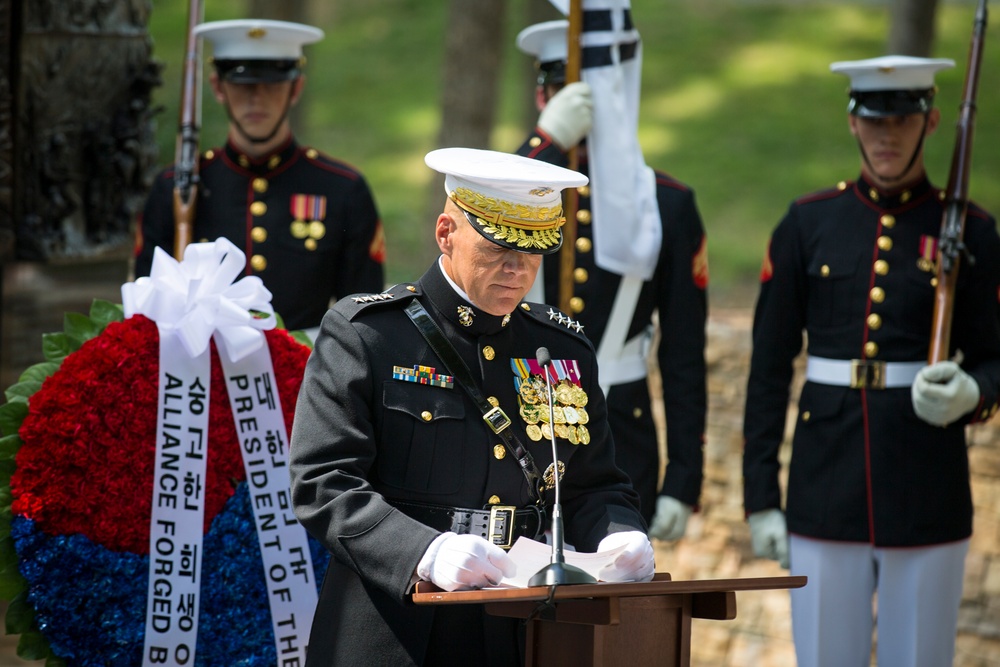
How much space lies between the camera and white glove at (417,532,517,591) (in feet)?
8.09

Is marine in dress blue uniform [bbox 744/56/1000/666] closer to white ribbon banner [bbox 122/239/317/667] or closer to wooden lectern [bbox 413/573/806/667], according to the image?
white ribbon banner [bbox 122/239/317/667]

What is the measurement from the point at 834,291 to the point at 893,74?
76cm

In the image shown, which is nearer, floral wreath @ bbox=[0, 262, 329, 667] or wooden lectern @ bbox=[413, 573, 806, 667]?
wooden lectern @ bbox=[413, 573, 806, 667]

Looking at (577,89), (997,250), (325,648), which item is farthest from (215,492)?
(997,250)

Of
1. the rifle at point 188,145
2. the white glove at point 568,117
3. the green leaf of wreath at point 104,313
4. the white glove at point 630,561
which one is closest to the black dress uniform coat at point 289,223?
the rifle at point 188,145

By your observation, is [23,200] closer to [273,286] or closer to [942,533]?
[273,286]

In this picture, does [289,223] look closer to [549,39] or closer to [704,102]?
[549,39]

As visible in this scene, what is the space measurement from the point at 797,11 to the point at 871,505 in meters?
14.0

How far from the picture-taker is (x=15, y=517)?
3416mm

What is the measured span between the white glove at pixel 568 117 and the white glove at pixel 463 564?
2.23 metres

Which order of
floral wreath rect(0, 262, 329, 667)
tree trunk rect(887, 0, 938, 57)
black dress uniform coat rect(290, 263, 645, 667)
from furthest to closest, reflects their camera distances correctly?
1. tree trunk rect(887, 0, 938, 57)
2. floral wreath rect(0, 262, 329, 667)
3. black dress uniform coat rect(290, 263, 645, 667)

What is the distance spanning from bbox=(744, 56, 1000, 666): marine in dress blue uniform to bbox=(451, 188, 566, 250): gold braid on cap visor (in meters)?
2.12

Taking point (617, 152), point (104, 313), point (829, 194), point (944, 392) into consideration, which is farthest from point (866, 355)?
point (104, 313)

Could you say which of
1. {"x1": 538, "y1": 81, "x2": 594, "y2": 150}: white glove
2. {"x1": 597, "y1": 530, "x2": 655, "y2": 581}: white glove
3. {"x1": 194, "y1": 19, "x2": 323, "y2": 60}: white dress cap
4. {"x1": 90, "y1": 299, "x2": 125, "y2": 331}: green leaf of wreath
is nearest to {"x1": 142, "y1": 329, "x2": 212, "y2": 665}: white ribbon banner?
{"x1": 90, "y1": 299, "x2": 125, "y2": 331}: green leaf of wreath
